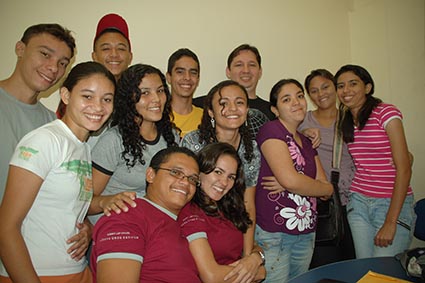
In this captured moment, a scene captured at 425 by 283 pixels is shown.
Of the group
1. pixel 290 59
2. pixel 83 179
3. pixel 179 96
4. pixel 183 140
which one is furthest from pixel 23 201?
pixel 290 59

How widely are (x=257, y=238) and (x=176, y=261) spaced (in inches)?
34.8

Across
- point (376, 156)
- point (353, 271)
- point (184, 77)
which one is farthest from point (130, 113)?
point (376, 156)

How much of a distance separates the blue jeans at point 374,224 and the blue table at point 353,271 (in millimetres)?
697

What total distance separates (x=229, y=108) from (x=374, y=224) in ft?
4.91

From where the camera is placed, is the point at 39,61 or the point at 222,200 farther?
the point at 222,200

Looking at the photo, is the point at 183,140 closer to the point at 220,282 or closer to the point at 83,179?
the point at 83,179

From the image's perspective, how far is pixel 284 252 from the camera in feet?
6.38

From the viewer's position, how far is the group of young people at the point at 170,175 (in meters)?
1.25

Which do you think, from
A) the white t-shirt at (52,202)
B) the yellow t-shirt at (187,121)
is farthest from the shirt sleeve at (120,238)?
the yellow t-shirt at (187,121)

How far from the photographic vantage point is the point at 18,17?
2.62 metres

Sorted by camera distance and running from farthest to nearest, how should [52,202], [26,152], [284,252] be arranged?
[284,252] → [52,202] → [26,152]

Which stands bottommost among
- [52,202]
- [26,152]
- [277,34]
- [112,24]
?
[52,202]

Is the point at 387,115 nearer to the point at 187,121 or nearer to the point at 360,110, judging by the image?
the point at 360,110

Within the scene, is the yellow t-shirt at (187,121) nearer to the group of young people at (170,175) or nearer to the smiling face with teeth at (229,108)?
the group of young people at (170,175)
